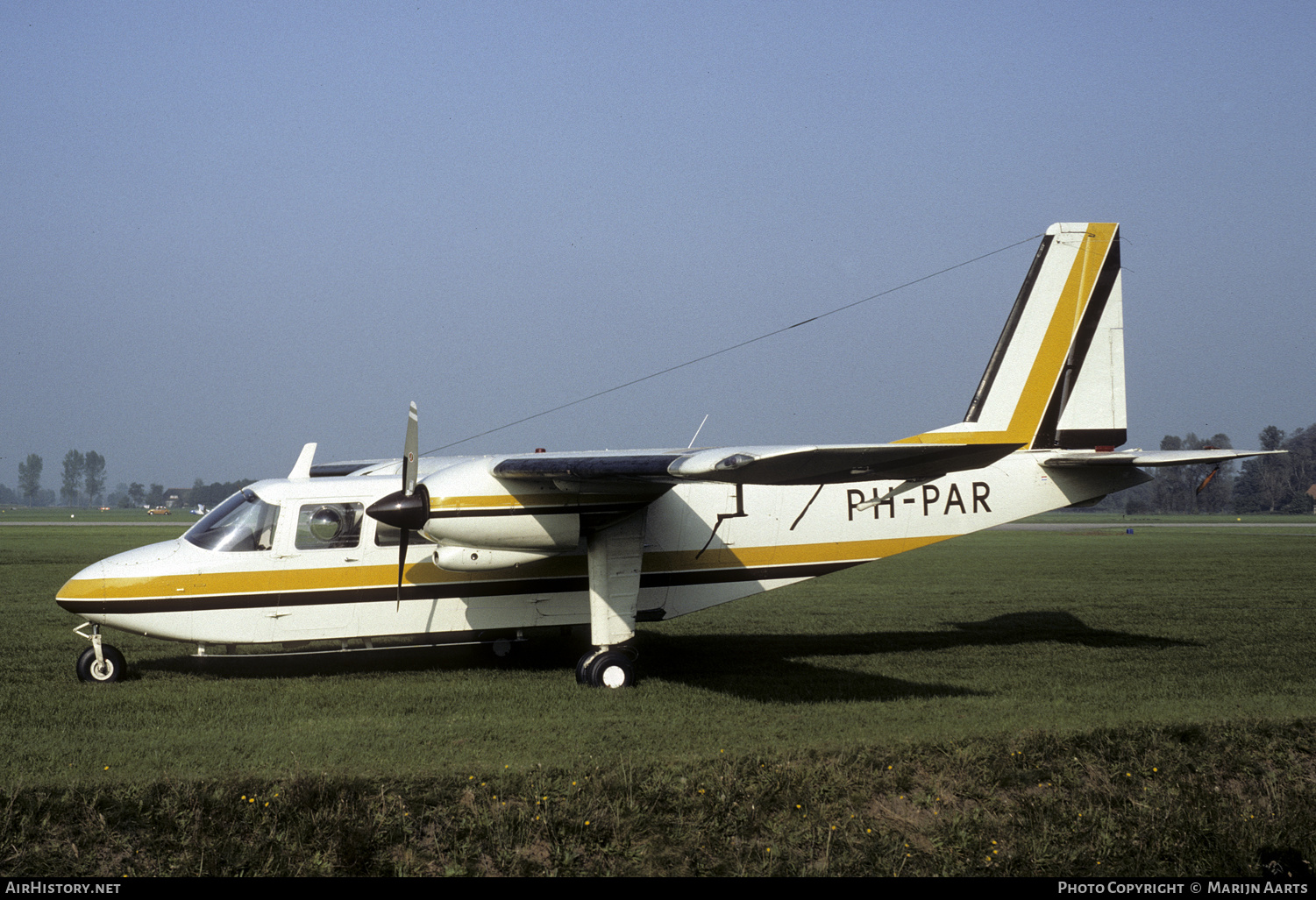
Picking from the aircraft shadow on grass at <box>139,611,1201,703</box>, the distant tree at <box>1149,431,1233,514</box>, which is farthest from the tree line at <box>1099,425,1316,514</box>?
the aircraft shadow on grass at <box>139,611,1201,703</box>

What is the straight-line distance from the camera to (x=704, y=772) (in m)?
7.39

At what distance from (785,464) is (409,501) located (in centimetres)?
412

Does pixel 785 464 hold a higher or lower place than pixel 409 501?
higher

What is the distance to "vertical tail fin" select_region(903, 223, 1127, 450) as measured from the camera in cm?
1319

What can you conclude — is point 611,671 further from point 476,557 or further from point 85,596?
point 85,596

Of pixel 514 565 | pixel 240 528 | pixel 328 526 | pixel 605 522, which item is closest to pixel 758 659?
pixel 605 522

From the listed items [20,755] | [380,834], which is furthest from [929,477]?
[20,755]

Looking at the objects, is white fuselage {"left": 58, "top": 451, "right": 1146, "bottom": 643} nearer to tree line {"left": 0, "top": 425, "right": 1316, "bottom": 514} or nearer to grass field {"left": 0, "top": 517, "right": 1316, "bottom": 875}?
grass field {"left": 0, "top": 517, "right": 1316, "bottom": 875}

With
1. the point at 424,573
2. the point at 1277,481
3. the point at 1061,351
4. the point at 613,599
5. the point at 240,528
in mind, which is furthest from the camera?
the point at 1277,481

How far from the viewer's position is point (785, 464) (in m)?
8.59

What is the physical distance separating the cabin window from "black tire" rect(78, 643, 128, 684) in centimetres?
248

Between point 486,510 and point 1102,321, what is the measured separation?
A: 8.95 metres
